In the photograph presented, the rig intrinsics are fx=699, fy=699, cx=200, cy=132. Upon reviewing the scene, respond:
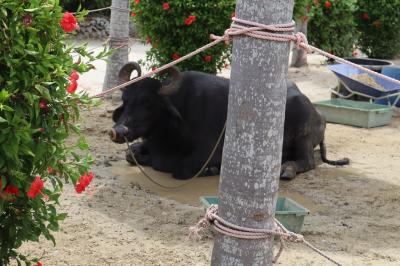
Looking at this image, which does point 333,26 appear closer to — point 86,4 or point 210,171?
point 210,171

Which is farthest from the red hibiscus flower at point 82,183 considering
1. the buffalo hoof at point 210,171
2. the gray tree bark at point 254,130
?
the buffalo hoof at point 210,171

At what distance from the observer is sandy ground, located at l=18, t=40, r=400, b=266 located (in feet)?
16.6

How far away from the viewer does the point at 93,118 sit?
371 inches

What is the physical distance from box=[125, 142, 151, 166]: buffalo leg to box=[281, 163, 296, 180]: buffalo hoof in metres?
1.45

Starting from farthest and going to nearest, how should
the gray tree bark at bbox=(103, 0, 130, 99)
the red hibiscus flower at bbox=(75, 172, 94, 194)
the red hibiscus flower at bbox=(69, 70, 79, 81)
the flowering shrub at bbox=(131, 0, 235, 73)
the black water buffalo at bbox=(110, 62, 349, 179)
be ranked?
the gray tree bark at bbox=(103, 0, 130, 99), the flowering shrub at bbox=(131, 0, 235, 73), the black water buffalo at bbox=(110, 62, 349, 179), the red hibiscus flower at bbox=(75, 172, 94, 194), the red hibiscus flower at bbox=(69, 70, 79, 81)

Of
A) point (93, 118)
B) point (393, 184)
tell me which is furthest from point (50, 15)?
point (93, 118)

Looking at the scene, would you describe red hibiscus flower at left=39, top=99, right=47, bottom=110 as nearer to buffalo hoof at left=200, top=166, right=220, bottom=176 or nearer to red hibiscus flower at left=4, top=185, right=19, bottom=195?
red hibiscus flower at left=4, top=185, right=19, bottom=195

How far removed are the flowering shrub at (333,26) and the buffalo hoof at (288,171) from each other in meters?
7.04

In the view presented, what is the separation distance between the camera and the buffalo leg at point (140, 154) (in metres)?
7.52

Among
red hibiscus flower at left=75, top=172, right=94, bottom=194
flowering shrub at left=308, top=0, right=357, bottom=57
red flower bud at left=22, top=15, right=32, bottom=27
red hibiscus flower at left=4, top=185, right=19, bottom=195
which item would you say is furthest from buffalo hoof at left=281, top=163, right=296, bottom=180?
flowering shrub at left=308, top=0, right=357, bottom=57

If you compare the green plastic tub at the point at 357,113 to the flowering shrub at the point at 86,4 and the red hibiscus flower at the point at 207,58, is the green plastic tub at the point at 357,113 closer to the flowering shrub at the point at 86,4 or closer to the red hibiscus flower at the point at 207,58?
the red hibiscus flower at the point at 207,58

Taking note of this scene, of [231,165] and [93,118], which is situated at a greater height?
[231,165]

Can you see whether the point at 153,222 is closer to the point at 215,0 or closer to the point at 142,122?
the point at 142,122

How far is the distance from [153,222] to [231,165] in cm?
278
